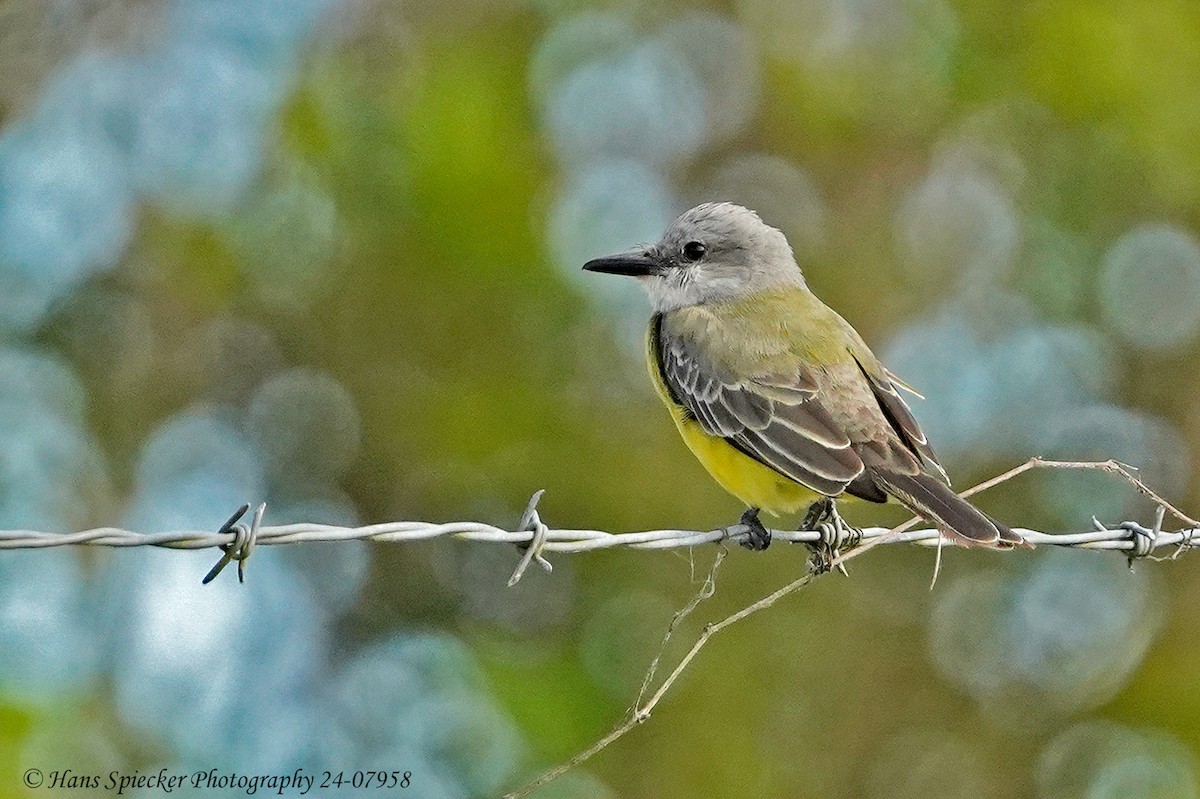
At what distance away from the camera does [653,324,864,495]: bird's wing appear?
4.70m

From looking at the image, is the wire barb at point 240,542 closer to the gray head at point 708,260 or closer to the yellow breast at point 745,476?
the yellow breast at point 745,476

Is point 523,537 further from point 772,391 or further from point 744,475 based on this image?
point 772,391

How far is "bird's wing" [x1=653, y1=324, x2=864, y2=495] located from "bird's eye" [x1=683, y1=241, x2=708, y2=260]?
76cm

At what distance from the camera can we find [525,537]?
3.57 metres

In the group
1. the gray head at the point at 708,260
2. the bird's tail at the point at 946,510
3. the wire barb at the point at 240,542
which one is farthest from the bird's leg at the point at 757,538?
the wire barb at the point at 240,542

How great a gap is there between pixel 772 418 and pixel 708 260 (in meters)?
1.30

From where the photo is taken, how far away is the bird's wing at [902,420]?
5008mm

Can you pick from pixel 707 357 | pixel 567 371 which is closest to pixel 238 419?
pixel 567 371

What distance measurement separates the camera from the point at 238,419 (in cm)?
809

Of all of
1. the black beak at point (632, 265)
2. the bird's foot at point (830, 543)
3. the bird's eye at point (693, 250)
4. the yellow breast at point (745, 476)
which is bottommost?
the bird's foot at point (830, 543)

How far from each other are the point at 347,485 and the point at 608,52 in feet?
10.4

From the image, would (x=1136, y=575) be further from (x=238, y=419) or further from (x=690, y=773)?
(x=238, y=419)

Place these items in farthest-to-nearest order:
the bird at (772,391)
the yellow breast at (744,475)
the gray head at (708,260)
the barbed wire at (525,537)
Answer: the gray head at (708,260) → the yellow breast at (744,475) → the bird at (772,391) → the barbed wire at (525,537)

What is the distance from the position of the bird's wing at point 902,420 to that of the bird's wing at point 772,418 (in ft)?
0.91
